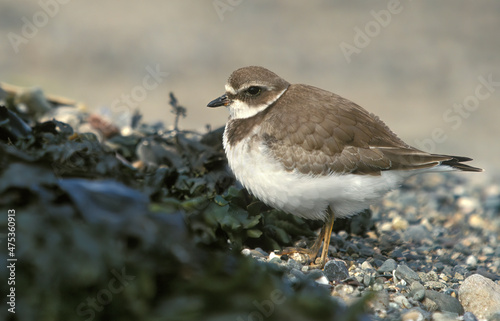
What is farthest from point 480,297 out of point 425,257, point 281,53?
point 281,53

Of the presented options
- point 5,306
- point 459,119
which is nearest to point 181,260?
point 5,306

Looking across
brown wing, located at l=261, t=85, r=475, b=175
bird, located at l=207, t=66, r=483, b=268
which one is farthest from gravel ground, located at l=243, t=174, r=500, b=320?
brown wing, located at l=261, t=85, r=475, b=175

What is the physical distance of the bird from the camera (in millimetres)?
4855

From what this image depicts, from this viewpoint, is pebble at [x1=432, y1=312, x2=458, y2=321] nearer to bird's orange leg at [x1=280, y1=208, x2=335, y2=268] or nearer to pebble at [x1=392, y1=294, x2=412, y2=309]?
pebble at [x1=392, y1=294, x2=412, y2=309]

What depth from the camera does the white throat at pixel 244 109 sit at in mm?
5398

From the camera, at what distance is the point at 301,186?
190 inches

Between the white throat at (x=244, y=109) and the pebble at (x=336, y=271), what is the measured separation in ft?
5.31

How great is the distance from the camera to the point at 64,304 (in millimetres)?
2949

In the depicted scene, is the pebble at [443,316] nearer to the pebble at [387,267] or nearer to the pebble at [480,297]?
the pebble at [480,297]

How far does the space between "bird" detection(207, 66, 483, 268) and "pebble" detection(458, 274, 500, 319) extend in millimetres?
1069

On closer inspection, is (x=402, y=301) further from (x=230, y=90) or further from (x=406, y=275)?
(x=230, y=90)

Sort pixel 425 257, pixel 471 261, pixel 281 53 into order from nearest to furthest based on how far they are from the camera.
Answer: pixel 425 257 < pixel 471 261 < pixel 281 53

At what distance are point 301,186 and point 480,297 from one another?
1.61 m

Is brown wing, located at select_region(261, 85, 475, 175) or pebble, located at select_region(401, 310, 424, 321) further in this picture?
brown wing, located at select_region(261, 85, 475, 175)
